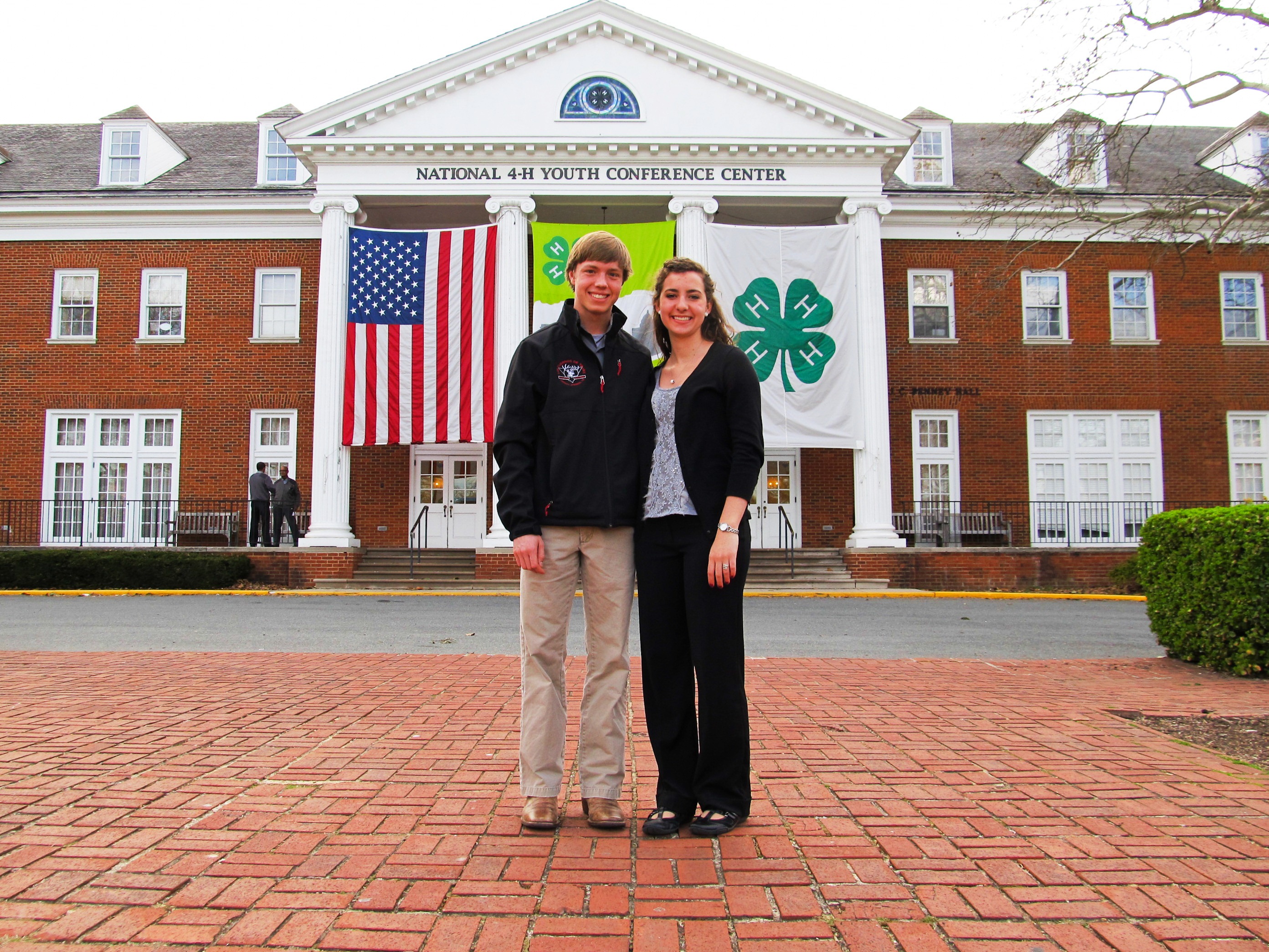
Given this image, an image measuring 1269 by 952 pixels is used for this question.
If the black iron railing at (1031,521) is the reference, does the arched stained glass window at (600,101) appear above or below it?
above

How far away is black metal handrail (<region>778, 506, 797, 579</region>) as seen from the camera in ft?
56.2

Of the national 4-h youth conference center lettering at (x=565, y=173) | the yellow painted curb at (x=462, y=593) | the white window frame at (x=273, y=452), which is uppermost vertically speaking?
the national 4-h youth conference center lettering at (x=565, y=173)

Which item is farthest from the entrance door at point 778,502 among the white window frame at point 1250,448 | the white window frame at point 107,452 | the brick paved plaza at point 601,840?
the brick paved plaza at point 601,840

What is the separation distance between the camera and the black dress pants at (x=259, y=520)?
55.9 feet

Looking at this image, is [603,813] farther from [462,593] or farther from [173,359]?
[173,359]

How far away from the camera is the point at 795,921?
234 centimetres

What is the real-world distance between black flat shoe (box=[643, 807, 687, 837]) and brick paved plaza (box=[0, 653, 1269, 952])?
0.14 feet

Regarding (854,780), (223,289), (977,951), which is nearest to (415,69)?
(223,289)

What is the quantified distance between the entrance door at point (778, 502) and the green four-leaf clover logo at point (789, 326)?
3.05 metres

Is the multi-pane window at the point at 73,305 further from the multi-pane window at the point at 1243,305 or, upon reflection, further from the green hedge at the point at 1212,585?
the multi-pane window at the point at 1243,305

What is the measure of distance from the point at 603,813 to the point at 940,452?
719 inches

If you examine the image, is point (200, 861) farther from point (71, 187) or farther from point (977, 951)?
point (71, 187)

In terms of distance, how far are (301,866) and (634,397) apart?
1997mm

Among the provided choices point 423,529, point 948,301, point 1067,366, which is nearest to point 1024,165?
point 948,301
